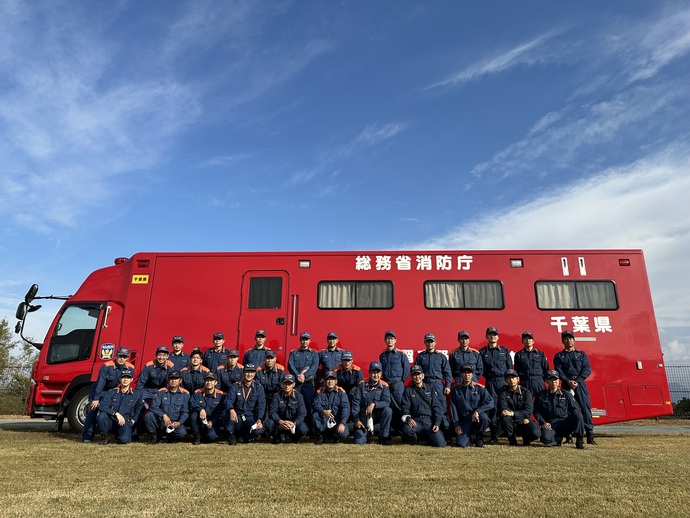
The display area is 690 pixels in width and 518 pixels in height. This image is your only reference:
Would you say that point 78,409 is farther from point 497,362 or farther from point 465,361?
point 497,362

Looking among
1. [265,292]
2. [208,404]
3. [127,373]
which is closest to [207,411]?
[208,404]

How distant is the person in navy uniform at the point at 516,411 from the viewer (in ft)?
26.0

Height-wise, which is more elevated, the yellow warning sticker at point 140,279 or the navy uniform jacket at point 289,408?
the yellow warning sticker at point 140,279

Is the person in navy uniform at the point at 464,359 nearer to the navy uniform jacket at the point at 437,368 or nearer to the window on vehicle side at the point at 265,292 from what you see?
the navy uniform jacket at the point at 437,368

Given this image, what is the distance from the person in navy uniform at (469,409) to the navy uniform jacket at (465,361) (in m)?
0.28

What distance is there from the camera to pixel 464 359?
8727 mm

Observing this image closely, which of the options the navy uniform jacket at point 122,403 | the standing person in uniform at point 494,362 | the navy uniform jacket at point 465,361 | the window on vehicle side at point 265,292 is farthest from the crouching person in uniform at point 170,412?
the standing person in uniform at point 494,362

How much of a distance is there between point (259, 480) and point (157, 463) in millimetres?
1746

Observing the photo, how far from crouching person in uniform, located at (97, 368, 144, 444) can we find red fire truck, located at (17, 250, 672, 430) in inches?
48.8

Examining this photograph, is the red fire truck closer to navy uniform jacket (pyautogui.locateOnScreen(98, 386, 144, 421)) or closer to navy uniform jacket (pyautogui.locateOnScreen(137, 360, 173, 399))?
navy uniform jacket (pyautogui.locateOnScreen(137, 360, 173, 399))

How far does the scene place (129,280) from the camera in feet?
33.5

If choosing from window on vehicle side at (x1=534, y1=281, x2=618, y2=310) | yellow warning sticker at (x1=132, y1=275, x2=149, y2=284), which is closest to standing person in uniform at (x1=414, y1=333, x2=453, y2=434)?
window on vehicle side at (x1=534, y1=281, x2=618, y2=310)

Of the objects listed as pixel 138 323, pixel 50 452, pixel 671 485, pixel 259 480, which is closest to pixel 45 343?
pixel 138 323

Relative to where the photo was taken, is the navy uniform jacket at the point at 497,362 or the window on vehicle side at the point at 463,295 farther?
the window on vehicle side at the point at 463,295
